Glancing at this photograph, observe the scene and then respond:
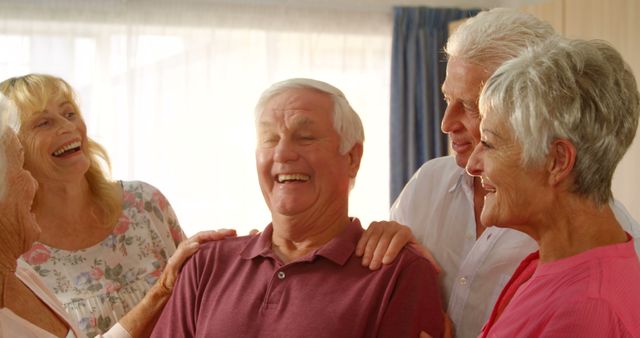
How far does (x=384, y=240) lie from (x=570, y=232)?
66 centimetres

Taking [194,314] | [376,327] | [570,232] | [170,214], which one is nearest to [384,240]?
[376,327]

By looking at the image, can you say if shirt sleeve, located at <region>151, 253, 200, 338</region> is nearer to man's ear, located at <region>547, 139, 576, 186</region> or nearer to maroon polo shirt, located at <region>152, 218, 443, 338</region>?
maroon polo shirt, located at <region>152, 218, 443, 338</region>

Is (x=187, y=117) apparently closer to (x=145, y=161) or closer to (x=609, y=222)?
(x=145, y=161)

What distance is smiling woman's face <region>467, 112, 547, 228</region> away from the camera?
1.33 metres

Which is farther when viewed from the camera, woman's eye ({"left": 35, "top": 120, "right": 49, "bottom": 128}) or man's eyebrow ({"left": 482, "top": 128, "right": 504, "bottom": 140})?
woman's eye ({"left": 35, "top": 120, "right": 49, "bottom": 128})

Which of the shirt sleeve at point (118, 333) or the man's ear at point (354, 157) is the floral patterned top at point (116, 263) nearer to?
the shirt sleeve at point (118, 333)

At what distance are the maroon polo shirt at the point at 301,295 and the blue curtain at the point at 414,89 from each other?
3.32m

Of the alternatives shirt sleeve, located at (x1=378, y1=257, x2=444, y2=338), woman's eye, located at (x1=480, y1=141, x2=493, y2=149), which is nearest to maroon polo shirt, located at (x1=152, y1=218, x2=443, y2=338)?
shirt sleeve, located at (x1=378, y1=257, x2=444, y2=338)

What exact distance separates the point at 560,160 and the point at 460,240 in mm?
767

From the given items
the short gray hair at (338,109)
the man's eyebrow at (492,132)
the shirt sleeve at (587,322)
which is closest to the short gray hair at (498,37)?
the short gray hair at (338,109)

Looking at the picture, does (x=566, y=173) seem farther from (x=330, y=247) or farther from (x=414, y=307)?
(x=330, y=247)

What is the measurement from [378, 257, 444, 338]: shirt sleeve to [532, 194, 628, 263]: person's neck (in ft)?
1.76

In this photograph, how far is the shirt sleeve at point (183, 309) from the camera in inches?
77.5

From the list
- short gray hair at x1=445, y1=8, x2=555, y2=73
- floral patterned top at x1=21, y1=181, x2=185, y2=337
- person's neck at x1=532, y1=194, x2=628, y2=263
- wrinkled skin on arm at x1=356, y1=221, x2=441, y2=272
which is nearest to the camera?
person's neck at x1=532, y1=194, x2=628, y2=263
